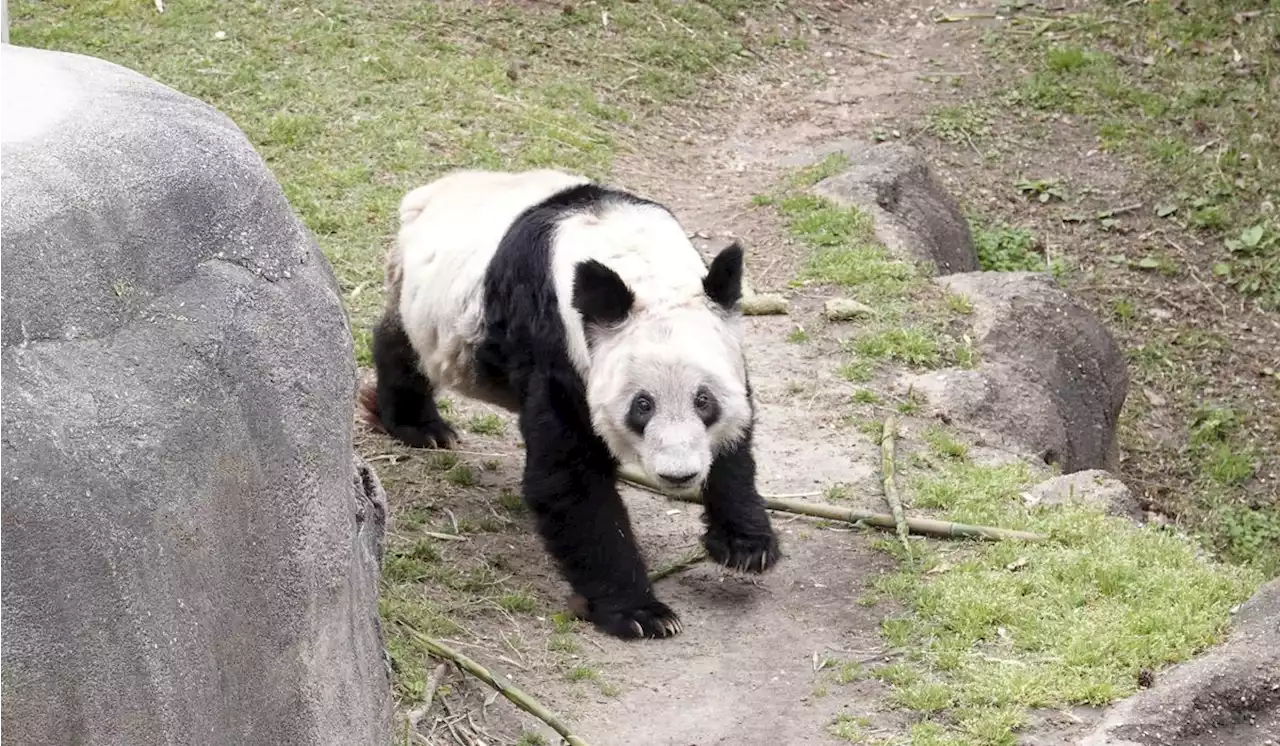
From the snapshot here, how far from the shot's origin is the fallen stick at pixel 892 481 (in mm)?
6457

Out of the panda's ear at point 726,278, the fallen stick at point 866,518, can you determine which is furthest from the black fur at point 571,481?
the panda's ear at point 726,278

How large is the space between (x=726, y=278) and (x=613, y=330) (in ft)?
1.52

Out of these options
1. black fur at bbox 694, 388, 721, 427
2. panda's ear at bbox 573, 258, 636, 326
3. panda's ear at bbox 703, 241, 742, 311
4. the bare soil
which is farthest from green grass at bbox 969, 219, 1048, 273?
panda's ear at bbox 573, 258, 636, 326

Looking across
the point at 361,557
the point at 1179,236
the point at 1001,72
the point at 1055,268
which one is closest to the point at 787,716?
the point at 361,557

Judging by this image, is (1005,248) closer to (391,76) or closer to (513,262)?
(391,76)

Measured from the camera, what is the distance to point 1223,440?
1036cm

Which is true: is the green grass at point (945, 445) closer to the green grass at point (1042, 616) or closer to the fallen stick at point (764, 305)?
the green grass at point (1042, 616)

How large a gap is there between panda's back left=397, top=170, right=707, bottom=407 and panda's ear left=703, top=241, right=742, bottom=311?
0.09m

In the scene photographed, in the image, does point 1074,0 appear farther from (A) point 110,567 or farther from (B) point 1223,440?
(A) point 110,567

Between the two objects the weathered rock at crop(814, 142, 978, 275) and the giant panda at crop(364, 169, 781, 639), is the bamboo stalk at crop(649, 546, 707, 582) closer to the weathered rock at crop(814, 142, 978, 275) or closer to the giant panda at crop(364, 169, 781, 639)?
the giant panda at crop(364, 169, 781, 639)

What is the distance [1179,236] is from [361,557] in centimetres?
950

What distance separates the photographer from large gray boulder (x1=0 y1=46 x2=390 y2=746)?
3.04 meters

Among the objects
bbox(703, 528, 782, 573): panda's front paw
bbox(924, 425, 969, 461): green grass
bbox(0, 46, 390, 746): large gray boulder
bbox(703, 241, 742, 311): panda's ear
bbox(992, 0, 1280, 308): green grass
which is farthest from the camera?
bbox(992, 0, 1280, 308): green grass

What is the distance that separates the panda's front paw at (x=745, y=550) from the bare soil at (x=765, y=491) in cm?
17
